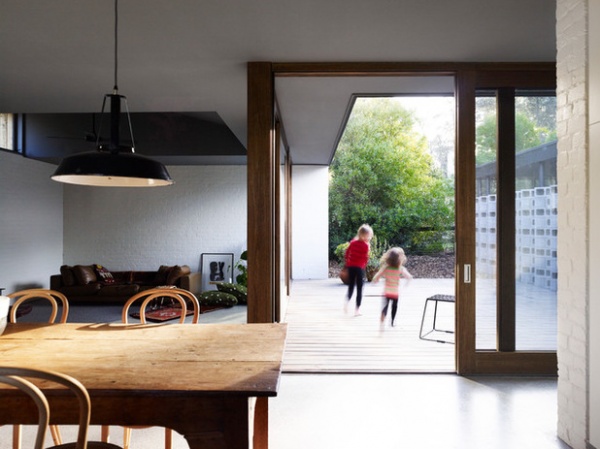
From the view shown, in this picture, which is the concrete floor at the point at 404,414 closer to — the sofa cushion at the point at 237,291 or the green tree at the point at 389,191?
the sofa cushion at the point at 237,291

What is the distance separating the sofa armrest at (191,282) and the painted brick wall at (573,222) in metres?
5.92

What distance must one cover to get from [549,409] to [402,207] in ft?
40.5

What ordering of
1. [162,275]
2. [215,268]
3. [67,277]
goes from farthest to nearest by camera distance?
[215,268], [162,275], [67,277]

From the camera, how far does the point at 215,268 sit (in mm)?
8773

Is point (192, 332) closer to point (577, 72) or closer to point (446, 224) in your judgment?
point (577, 72)

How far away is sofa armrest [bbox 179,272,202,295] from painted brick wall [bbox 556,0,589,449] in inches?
233

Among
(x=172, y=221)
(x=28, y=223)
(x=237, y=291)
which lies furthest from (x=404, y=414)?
(x=28, y=223)

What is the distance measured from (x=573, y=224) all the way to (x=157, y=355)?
2.24 metres

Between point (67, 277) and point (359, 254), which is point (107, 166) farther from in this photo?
point (67, 277)

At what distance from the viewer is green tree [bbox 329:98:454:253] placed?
14766 millimetres

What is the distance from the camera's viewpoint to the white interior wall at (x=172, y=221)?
8.90 meters

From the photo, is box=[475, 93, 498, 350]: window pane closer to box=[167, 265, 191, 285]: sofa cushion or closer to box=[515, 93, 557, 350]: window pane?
box=[515, 93, 557, 350]: window pane

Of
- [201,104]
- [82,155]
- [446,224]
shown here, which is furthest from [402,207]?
[82,155]

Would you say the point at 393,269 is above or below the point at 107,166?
below
